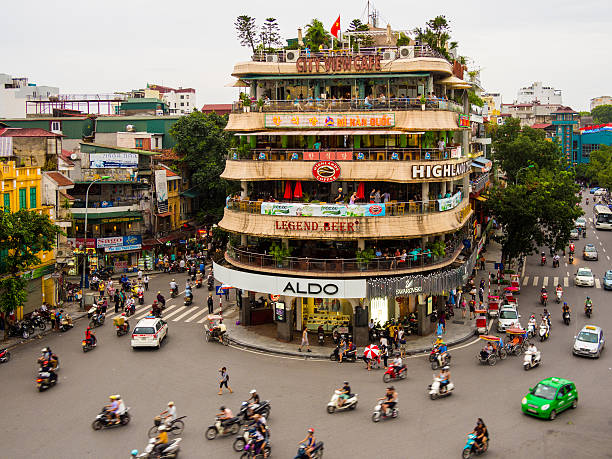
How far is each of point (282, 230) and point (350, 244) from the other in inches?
193

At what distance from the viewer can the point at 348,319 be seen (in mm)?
44250

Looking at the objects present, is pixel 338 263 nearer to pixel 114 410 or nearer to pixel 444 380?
pixel 444 380

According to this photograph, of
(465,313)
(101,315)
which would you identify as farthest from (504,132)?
(101,315)

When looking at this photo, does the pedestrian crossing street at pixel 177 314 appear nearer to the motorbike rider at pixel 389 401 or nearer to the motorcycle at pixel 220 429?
the motorcycle at pixel 220 429

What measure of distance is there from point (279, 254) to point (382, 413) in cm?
1462

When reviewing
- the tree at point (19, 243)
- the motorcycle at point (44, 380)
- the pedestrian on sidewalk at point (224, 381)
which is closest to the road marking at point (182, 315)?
the tree at point (19, 243)

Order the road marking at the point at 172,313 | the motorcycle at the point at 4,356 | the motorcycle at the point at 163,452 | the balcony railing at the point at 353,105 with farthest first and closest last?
the road marking at the point at 172,313 < the balcony railing at the point at 353,105 < the motorcycle at the point at 4,356 < the motorcycle at the point at 163,452

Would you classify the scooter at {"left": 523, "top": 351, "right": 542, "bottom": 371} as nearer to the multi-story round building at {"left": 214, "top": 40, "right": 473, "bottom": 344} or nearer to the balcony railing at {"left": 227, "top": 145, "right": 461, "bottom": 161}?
the multi-story round building at {"left": 214, "top": 40, "right": 473, "bottom": 344}

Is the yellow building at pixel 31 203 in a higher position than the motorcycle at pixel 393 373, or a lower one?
higher

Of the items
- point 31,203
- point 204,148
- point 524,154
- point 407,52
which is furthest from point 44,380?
point 524,154

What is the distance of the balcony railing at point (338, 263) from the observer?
40.9m

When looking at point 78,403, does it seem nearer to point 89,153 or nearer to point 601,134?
point 89,153

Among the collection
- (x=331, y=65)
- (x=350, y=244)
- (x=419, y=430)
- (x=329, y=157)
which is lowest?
(x=419, y=430)

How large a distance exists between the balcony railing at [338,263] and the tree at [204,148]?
31.9 meters
